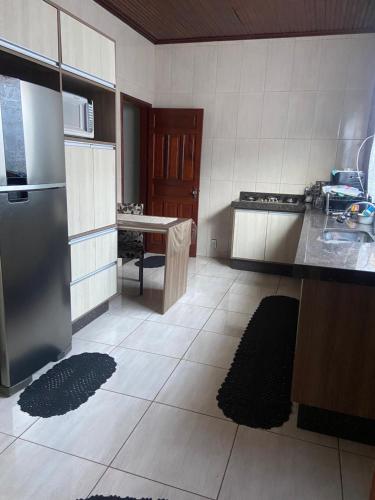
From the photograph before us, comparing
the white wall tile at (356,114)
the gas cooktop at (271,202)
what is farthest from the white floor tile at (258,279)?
the white wall tile at (356,114)

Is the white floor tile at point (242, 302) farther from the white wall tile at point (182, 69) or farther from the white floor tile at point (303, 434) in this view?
the white wall tile at point (182, 69)

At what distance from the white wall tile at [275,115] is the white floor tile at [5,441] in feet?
13.6

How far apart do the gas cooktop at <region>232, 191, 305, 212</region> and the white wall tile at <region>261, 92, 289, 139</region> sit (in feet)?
2.46

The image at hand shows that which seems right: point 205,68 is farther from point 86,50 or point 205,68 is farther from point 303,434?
point 303,434

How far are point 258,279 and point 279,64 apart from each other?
8.67 feet

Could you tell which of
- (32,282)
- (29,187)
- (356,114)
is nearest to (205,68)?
(356,114)

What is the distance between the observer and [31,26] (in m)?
1.97

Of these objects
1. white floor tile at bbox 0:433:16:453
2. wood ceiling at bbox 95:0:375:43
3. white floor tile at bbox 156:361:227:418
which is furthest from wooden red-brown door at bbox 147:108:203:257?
white floor tile at bbox 0:433:16:453

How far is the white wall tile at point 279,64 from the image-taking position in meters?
4.30

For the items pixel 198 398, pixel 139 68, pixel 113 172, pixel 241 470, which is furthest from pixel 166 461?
pixel 139 68

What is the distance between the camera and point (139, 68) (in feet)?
14.7

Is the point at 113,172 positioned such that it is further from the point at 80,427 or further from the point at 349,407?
the point at 349,407

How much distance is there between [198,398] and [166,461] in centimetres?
48

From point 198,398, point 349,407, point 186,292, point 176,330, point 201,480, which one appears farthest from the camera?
point 186,292
